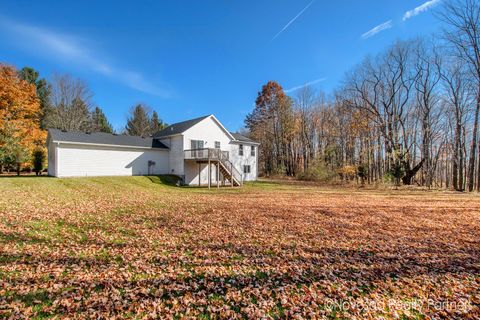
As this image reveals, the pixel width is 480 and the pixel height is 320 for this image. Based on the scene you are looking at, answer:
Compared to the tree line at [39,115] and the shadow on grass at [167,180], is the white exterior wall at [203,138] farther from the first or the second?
the tree line at [39,115]

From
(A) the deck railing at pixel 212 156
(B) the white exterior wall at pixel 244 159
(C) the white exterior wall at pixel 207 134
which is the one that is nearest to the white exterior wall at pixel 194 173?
(A) the deck railing at pixel 212 156

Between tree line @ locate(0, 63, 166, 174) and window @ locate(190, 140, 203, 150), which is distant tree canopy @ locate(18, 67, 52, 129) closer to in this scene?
tree line @ locate(0, 63, 166, 174)

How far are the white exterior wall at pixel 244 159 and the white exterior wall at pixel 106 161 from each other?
7.29m

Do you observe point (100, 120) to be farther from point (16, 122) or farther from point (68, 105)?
point (16, 122)

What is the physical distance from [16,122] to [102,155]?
11.4 m

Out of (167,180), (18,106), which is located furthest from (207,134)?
(18,106)

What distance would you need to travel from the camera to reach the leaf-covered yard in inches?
129

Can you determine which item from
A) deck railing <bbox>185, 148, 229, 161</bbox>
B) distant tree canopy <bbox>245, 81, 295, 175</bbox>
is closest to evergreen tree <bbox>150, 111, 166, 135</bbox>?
distant tree canopy <bbox>245, 81, 295, 175</bbox>

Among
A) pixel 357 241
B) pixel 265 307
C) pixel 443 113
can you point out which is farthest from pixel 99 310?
pixel 443 113

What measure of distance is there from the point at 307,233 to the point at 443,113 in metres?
28.1

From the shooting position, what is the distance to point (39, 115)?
31.0 m

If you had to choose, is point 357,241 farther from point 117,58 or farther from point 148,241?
point 117,58

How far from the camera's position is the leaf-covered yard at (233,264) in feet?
10.7

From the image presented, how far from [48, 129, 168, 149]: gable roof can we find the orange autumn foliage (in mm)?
7126
